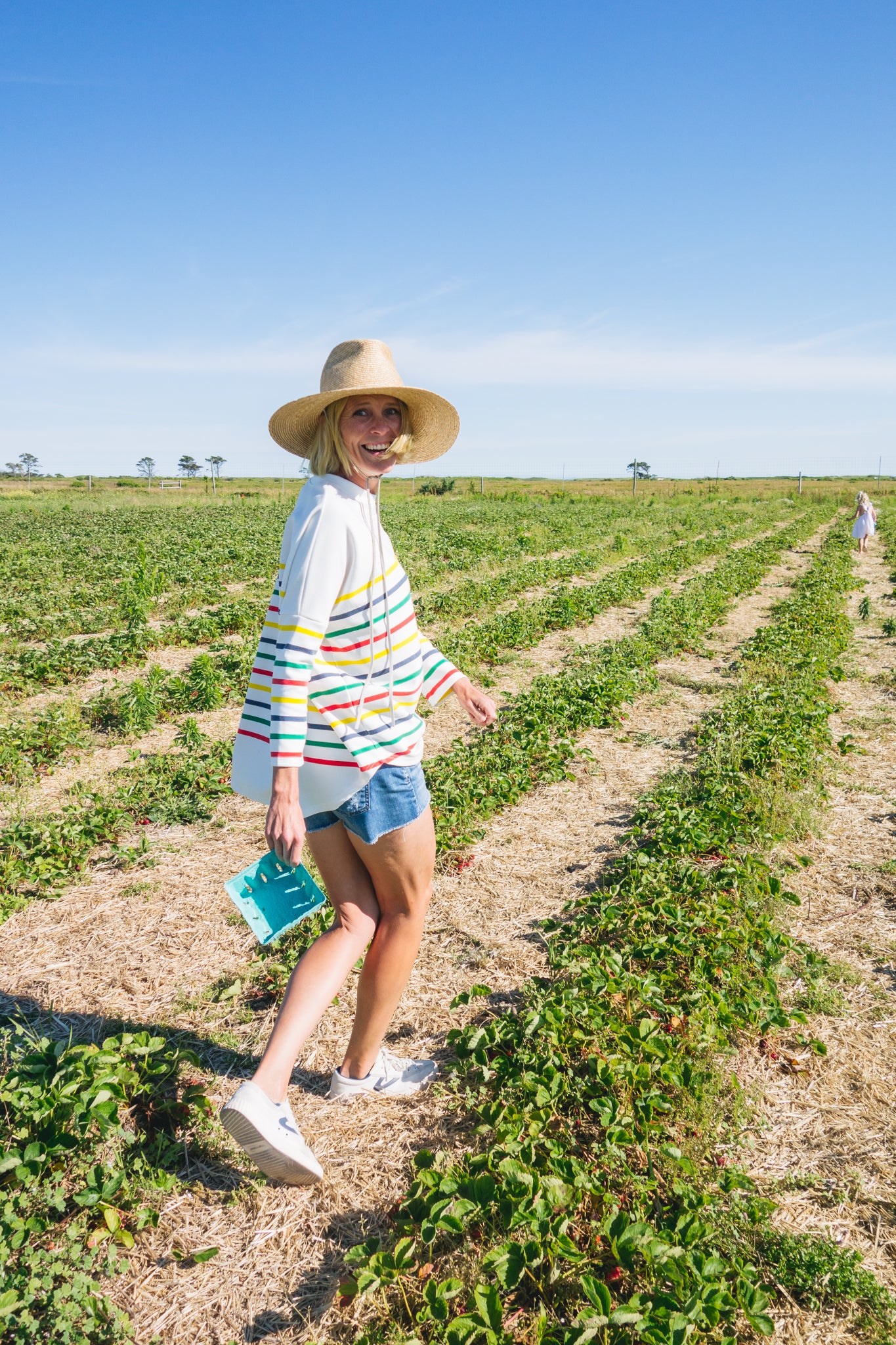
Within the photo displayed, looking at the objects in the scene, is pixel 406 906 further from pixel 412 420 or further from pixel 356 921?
pixel 412 420

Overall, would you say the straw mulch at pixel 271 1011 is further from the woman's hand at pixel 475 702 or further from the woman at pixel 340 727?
the woman's hand at pixel 475 702

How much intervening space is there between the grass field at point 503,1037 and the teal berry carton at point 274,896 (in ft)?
2.32

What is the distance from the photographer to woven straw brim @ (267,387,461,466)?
2.42 meters

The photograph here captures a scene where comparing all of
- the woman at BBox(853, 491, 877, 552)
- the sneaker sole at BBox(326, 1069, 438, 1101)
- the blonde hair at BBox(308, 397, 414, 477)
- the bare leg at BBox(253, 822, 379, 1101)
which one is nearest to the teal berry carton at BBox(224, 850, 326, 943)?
the bare leg at BBox(253, 822, 379, 1101)

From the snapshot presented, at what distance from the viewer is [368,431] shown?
2.49 m

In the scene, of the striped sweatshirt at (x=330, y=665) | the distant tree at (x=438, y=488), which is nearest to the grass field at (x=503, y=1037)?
the striped sweatshirt at (x=330, y=665)

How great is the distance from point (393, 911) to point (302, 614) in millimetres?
1050

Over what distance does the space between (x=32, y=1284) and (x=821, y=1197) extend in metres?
2.37

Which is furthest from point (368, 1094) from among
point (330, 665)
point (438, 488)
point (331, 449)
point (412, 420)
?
point (438, 488)

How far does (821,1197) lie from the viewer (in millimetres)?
2547

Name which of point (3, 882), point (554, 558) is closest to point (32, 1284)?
point (3, 882)

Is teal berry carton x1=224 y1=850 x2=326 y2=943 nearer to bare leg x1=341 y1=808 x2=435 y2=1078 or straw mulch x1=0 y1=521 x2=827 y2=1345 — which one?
bare leg x1=341 y1=808 x2=435 y2=1078

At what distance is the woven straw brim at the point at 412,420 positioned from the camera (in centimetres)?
242

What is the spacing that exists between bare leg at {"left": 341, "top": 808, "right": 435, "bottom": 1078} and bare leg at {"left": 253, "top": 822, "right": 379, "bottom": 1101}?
0.15 ft
